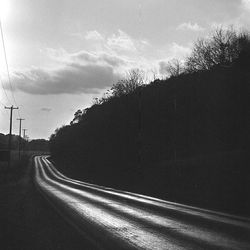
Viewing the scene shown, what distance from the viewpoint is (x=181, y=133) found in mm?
54500

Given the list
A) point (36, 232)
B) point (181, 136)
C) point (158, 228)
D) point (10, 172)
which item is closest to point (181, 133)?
point (181, 136)

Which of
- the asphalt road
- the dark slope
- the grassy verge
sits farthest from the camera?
the dark slope

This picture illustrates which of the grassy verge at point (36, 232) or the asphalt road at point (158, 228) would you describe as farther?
the grassy verge at point (36, 232)

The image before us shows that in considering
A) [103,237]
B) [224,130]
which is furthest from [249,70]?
[103,237]

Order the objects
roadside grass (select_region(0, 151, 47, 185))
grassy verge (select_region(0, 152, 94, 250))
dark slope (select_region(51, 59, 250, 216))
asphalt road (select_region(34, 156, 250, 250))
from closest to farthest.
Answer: asphalt road (select_region(34, 156, 250, 250)) → grassy verge (select_region(0, 152, 94, 250)) → dark slope (select_region(51, 59, 250, 216)) → roadside grass (select_region(0, 151, 47, 185))

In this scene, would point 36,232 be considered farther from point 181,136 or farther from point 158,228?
point 181,136

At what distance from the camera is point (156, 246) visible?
956 centimetres

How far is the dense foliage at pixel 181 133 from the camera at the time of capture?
33.9 m

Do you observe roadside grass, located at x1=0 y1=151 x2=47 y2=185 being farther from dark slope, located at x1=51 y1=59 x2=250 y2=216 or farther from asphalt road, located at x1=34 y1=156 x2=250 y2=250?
asphalt road, located at x1=34 y1=156 x2=250 y2=250

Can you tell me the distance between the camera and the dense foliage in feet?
111

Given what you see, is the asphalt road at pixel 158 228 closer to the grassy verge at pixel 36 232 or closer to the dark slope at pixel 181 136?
the grassy verge at pixel 36 232

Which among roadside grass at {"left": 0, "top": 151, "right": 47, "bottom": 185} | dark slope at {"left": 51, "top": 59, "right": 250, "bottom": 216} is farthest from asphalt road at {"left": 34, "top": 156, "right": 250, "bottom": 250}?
roadside grass at {"left": 0, "top": 151, "right": 47, "bottom": 185}

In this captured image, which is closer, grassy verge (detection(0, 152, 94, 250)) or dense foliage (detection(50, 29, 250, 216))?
grassy verge (detection(0, 152, 94, 250))

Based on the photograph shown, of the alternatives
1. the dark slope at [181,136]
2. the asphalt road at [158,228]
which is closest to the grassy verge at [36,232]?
the asphalt road at [158,228]
